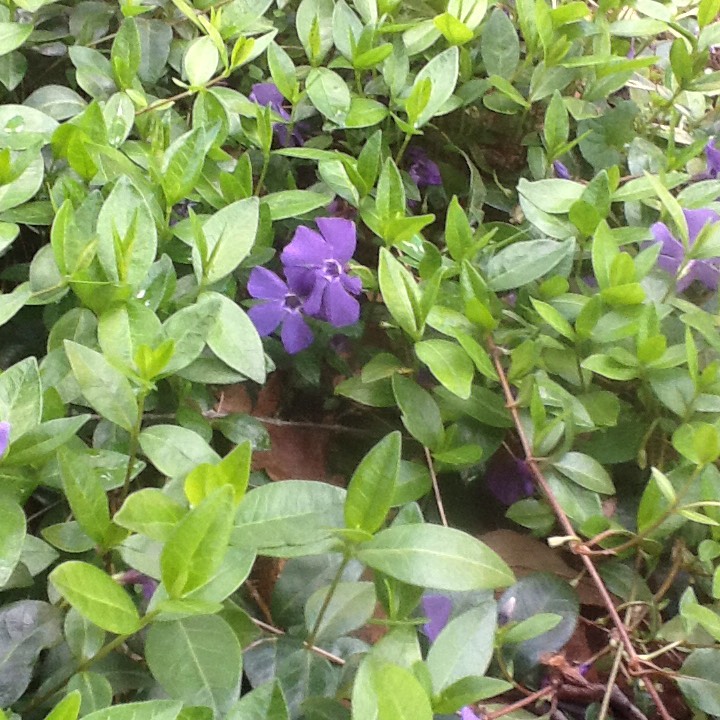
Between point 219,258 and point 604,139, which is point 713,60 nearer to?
point 604,139

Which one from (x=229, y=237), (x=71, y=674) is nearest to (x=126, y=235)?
(x=229, y=237)

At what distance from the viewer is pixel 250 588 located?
0.59 meters

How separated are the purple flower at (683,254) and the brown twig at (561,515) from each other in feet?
0.72

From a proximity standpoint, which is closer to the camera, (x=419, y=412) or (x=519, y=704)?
(x=519, y=704)

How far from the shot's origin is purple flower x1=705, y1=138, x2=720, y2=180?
2.96 ft

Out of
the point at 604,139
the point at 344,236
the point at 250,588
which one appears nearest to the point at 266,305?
the point at 344,236

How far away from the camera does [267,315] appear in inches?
27.6

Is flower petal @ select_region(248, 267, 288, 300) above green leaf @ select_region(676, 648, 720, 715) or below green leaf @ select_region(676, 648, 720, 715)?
above

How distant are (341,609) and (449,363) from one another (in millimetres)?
216

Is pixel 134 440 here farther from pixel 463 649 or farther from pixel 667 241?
pixel 667 241

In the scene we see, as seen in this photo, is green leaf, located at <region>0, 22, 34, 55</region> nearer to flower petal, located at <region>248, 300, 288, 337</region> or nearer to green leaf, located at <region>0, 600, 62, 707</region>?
flower petal, located at <region>248, 300, 288, 337</region>

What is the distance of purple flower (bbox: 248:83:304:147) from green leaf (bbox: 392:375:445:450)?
1.18 feet

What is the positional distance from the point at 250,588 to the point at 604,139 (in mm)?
673

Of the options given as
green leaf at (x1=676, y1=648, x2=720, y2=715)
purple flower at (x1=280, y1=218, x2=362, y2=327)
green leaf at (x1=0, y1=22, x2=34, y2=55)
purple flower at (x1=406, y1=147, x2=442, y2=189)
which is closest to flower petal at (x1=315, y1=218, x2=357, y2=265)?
purple flower at (x1=280, y1=218, x2=362, y2=327)
